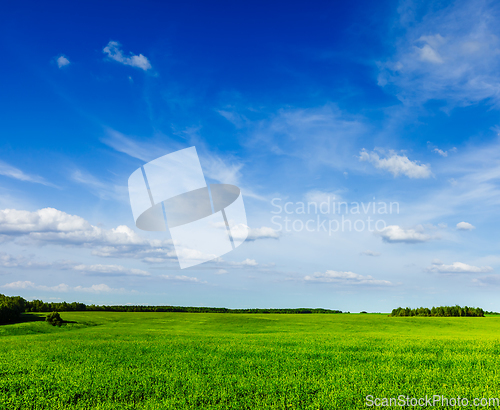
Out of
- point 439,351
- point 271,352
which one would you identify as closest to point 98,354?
point 271,352

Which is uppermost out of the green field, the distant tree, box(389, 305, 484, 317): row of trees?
the green field

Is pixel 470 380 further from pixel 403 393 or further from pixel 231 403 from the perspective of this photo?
pixel 231 403

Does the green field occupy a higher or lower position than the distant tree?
higher

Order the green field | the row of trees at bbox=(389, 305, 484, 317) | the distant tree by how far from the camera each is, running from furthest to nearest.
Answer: the row of trees at bbox=(389, 305, 484, 317) < the distant tree < the green field

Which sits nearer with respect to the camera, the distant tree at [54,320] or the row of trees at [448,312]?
the distant tree at [54,320]

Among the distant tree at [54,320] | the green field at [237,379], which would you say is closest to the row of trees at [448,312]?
the distant tree at [54,320]

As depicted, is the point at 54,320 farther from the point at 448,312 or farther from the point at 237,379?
the point at 448,312

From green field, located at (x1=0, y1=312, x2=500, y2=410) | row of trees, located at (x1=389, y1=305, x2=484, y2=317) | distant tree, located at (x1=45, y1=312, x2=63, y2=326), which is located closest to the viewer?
green field, located at (x1=0, y1=312, x2=500, y2=410)

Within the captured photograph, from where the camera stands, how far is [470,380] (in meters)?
10.2

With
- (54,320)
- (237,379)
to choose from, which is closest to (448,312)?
(54,320)

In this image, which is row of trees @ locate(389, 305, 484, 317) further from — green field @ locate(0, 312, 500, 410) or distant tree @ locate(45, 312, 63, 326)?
green field @ locate(0, 312, 500, 410)

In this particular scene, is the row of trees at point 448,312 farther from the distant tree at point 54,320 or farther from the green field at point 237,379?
the green field at point 237,379

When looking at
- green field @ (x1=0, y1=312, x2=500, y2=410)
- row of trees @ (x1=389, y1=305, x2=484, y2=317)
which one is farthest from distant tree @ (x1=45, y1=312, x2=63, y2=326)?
row of trees @ (x1=389, y1=305, x2=484, y2=317)

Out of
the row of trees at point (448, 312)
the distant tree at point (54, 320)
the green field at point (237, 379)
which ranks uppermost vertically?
the green field at point (237, 379)
